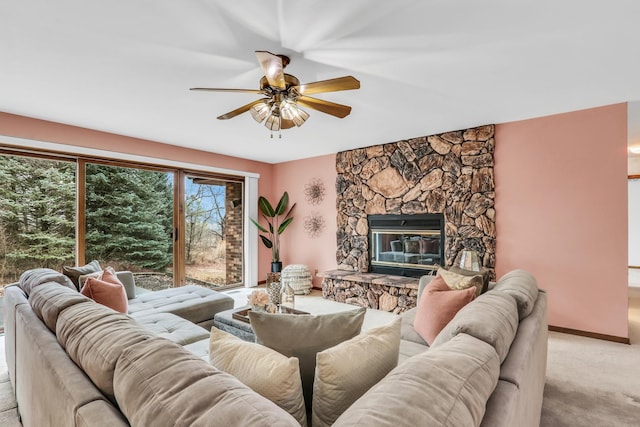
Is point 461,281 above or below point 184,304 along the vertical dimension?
above

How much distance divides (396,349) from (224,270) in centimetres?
480

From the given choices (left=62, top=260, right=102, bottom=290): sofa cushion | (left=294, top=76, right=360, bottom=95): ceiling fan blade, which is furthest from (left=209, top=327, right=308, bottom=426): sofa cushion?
(left=62, top=260, right=102, bottom=290): sofa cushion

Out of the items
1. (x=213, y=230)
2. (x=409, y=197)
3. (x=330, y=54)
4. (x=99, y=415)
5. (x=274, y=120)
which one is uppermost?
(x=330, y=54)

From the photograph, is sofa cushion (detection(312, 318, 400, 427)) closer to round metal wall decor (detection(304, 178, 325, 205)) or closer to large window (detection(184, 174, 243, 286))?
large window (detection(184, 174, 243, 286))

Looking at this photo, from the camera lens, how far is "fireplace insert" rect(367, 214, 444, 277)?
4270 millimetres

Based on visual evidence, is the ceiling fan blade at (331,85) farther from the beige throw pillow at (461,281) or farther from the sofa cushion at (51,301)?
the sofa cushion at (51,301)

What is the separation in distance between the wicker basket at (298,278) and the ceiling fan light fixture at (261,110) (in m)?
3.25

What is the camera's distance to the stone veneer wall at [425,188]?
151 inches

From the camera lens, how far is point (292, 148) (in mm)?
4922

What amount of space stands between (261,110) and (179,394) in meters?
2.05

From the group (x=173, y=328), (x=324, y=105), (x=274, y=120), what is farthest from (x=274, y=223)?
(x=324, y=105)

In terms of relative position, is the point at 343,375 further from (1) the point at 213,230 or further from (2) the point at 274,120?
(1) the point at 213,230

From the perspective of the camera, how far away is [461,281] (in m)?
2.04

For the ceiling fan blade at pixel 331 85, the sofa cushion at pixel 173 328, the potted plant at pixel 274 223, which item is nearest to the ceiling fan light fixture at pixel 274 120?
the ceiling fan blade at pixel 331 85
